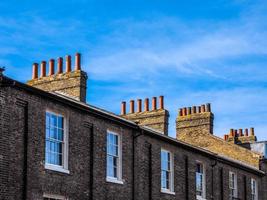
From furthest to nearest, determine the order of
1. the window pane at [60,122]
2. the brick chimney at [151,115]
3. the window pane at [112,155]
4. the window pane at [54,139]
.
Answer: the brick chimney at [151,115] < the window pane at [112,155] < the window pane at [60,122] < the window pane at [54,139]

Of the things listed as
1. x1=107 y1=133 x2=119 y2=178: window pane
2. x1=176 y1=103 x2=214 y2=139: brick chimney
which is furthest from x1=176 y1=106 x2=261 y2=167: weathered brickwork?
x1=107 y1=133 x2=119 y2=178: window pane

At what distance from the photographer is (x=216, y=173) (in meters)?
40.8

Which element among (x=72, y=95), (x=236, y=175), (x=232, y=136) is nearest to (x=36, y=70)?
(x=72, y=95)

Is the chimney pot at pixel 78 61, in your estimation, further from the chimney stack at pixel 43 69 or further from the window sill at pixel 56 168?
the window sill at pixel 56 168

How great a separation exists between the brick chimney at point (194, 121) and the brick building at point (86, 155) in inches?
216

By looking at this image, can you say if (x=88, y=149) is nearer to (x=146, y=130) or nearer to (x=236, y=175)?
(x=146, y=130)

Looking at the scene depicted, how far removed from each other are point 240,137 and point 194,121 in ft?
25.1

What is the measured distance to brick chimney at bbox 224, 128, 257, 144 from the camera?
177ft

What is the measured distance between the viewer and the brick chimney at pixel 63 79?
1380 inches

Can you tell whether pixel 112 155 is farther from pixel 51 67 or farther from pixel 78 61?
pixel 51 67

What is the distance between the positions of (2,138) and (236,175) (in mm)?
22118

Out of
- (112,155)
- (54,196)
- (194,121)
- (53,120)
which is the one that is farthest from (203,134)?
(54,196)

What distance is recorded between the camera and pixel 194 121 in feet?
165

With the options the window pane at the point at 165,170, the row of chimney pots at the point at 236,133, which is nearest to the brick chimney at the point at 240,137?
the row of chimney pots at the point at 236,133
